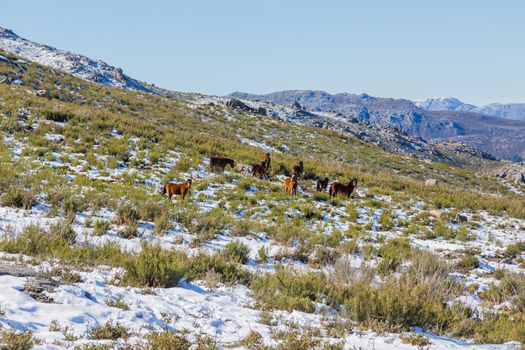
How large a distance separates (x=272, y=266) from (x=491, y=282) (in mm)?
4121

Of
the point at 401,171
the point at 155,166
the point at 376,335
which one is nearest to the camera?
the point at 376,335

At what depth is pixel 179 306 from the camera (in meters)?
4.96

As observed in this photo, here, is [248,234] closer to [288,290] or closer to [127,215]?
[127,215]

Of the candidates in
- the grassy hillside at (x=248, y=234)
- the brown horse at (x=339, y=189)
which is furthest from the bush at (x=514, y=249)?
the brown horse at (x=339, y=189)

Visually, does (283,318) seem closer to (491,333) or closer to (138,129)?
(491,333)

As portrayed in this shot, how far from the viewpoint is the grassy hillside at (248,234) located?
5.19m

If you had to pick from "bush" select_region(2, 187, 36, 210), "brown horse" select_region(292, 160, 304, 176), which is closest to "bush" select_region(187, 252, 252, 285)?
"bush" select_region(2, 187, 36, 210)

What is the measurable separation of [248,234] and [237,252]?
1813 millimetres

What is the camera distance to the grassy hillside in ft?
17.0

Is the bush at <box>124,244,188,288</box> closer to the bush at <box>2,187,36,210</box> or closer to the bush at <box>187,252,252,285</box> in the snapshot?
the bush at <box>187,252,252,285</box>

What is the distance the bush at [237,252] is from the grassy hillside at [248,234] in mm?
31

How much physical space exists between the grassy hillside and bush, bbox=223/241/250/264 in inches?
1.2

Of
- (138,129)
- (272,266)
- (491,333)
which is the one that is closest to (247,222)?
(272,266)

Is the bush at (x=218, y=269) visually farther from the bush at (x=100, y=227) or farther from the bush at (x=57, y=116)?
the bush at (x=57, y=116)
